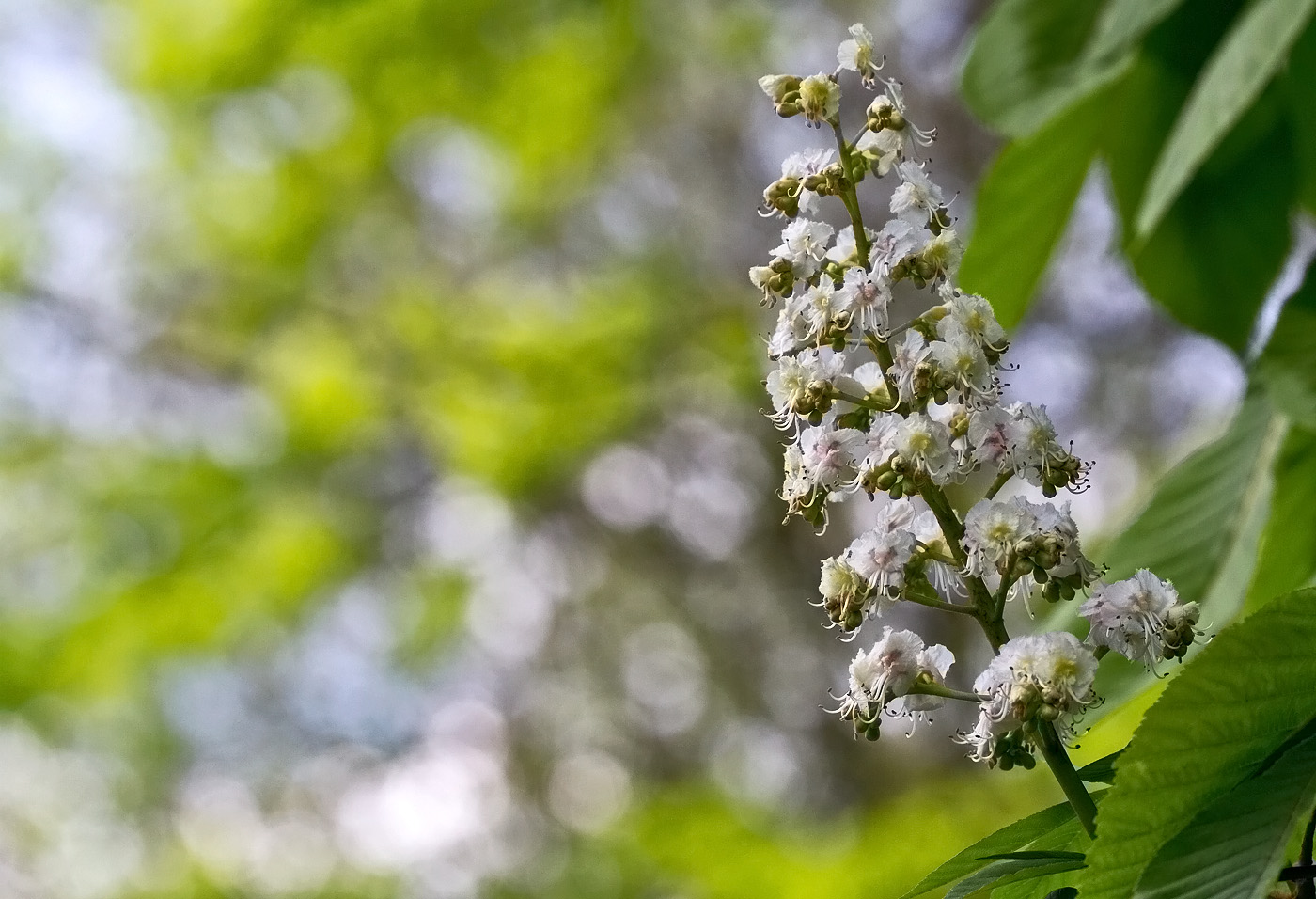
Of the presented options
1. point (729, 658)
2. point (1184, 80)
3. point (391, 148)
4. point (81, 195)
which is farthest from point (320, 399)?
point (729, 658)

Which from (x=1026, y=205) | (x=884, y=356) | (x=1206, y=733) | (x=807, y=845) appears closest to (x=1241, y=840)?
(x=1206, y=733)

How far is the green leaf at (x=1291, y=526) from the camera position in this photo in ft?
2.52

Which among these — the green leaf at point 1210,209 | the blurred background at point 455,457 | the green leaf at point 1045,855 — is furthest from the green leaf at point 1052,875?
the blurred background at point 455,457

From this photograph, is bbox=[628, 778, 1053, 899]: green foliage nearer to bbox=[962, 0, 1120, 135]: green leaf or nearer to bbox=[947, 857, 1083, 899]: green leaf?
bbox=[962, 0, 1120, 135]: green leaf

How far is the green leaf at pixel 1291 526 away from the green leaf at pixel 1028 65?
0.25m

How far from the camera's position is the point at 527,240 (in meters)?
3.80

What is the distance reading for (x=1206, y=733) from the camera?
0.30 metres

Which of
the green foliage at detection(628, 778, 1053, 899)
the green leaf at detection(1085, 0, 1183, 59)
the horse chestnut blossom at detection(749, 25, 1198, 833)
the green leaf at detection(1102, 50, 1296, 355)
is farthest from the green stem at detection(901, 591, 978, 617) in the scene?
the green foliage at detection(628, 778, 1053, 899)

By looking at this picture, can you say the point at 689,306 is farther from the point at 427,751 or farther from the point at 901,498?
the point at 901,498

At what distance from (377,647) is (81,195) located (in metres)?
1.55

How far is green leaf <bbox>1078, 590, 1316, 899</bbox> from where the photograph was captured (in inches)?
11.4

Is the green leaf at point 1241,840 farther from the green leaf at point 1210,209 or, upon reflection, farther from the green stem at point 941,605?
the green leaf at point 1210,209

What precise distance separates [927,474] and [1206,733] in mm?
89

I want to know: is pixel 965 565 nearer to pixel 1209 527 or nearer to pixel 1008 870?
pixel 1008 870
